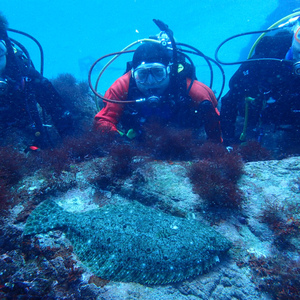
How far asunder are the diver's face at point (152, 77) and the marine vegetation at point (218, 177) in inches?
91.2

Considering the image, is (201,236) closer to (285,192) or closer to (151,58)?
(285,192)

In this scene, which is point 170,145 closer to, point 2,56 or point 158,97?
point 158,97

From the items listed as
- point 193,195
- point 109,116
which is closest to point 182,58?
point 109,116

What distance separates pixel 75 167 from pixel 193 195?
8.59 ft

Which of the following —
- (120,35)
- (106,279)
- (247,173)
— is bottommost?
(106,279)

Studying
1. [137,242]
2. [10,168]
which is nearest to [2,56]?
[10,168]

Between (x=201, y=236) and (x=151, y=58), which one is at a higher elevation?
(x=151, y=58)

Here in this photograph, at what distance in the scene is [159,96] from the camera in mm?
5094

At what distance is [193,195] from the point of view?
3.03m

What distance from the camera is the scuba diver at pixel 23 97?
5219mm

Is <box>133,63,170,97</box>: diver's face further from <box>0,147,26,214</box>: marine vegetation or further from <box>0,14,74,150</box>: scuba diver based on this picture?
<box>0,147,26,214</box>: marine vegetation

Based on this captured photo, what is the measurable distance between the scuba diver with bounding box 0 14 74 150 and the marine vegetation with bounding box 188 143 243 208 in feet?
15.2

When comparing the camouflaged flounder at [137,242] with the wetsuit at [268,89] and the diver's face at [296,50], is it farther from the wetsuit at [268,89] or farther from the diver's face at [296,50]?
the diver's face at [296,50]

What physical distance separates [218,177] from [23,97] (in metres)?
6.35
